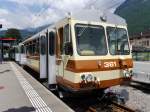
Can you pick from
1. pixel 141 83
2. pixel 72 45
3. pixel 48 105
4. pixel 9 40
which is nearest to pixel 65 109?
pixel 48 105

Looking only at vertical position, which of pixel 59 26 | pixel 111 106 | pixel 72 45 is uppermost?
pixel 59 26

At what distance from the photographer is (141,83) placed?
16.3 m

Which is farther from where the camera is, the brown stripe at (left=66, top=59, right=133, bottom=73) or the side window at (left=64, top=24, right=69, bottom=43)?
the side window at (left=64, top=24, right=69, bottom=43)

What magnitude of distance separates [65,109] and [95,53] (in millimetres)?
1995

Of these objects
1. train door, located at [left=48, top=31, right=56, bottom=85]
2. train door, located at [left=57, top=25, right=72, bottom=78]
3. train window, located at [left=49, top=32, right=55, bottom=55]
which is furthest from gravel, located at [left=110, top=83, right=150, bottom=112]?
train window, located at [left=49, top=32, right=55, bottom=55]

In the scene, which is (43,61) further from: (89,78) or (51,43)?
(89,78)

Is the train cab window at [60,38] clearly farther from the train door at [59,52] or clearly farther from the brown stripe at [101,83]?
the brown stripe at [101,83]

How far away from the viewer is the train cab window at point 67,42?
30.5ft

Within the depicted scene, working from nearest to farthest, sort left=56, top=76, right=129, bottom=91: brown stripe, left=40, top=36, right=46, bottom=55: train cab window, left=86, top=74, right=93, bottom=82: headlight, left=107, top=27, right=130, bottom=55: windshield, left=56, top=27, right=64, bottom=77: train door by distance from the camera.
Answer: left=56, top=76, right=129, bottom=91: brown stripe
left=86, top=74, right=93, bottom=82: headlight
left=107, top=27, right=130, bottom=55: windshield
left=56, top=27, right=64, bottom=77: train door
left=40, top=36, right=46, bottom=55: train cab window

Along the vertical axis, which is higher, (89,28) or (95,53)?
(89,28)

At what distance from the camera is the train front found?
9.11m

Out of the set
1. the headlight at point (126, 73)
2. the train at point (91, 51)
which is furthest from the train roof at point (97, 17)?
the headlight at point (126, 73)

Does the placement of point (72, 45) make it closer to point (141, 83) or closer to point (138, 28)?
point (141, 83)

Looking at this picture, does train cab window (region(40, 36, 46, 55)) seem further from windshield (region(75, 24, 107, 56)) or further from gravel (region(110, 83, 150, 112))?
windshield (region(75, 24, 107, 56))
